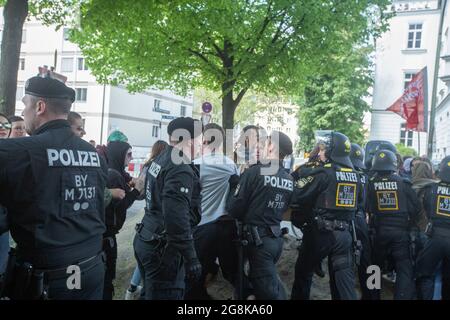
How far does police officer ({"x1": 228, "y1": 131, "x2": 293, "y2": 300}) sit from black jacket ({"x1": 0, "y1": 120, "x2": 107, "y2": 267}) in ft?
6.18

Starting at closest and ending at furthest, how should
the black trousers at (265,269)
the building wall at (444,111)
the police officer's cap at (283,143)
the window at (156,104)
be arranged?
the black trousers at (265,269) → the police officer's cap at (283,143) → the building wall at (444,111) → the window at (156,104)

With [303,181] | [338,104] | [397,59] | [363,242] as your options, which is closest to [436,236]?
[363,242]

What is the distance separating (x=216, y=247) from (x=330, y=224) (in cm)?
132

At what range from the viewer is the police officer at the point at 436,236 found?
4531 millimetres

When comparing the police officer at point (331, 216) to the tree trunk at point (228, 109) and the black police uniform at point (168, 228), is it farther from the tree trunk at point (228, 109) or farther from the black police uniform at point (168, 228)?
the tree trunk at point (228, 109)

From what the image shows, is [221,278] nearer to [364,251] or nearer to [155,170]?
[364,251]

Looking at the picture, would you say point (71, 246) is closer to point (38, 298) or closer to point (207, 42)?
point (38, 298)

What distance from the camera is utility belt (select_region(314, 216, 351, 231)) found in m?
4.53

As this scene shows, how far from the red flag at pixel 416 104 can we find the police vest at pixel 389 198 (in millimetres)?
6446

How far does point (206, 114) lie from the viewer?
423 inches

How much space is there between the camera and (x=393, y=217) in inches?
194

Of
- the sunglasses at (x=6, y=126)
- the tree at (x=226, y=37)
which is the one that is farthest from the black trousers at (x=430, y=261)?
the tree at (x=226, y=37)

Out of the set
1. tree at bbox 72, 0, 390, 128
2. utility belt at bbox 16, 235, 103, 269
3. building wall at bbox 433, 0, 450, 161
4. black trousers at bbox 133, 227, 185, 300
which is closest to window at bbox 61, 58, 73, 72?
tree at bbox 72, 0, 390, 128
